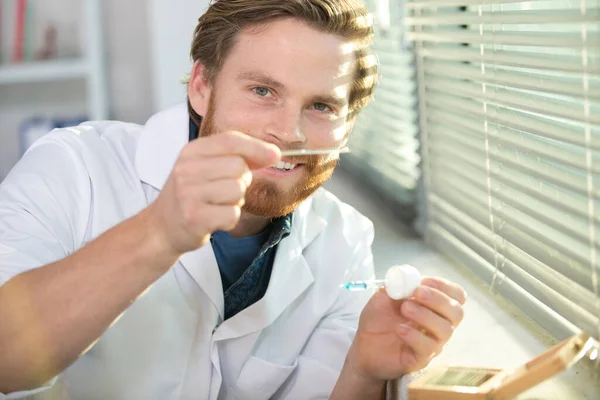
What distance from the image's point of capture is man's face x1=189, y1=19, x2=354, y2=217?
149cm

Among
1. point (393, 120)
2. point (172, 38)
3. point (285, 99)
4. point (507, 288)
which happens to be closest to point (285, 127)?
point (285, 99)

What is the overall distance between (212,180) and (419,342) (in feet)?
1.59

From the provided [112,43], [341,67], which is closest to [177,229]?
[341,67]

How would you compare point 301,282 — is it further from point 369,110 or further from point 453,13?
point 369,110

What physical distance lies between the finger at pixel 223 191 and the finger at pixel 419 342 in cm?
45

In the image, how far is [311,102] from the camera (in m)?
1.53

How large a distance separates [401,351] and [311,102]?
49cm

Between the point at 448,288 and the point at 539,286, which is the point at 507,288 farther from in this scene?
the point at 448,288

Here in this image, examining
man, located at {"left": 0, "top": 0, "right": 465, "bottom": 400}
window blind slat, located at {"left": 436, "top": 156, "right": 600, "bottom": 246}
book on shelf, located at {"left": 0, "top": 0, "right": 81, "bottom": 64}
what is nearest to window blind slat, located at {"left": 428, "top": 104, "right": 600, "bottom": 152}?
window blind slat, located at {"left": 436, "top": 156, "right": 600, "bottom": 246}

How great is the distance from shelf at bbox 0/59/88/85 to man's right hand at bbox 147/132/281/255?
2.08 metres

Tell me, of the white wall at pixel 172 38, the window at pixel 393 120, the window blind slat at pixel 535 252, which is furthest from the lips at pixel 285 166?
the white wall at pixel 172 38

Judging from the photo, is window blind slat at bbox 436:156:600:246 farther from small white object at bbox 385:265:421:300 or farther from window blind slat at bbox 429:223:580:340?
small white object at bbox 385:265:421:300

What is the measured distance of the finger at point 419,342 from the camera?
1290 mm

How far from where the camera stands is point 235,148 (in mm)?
1002
